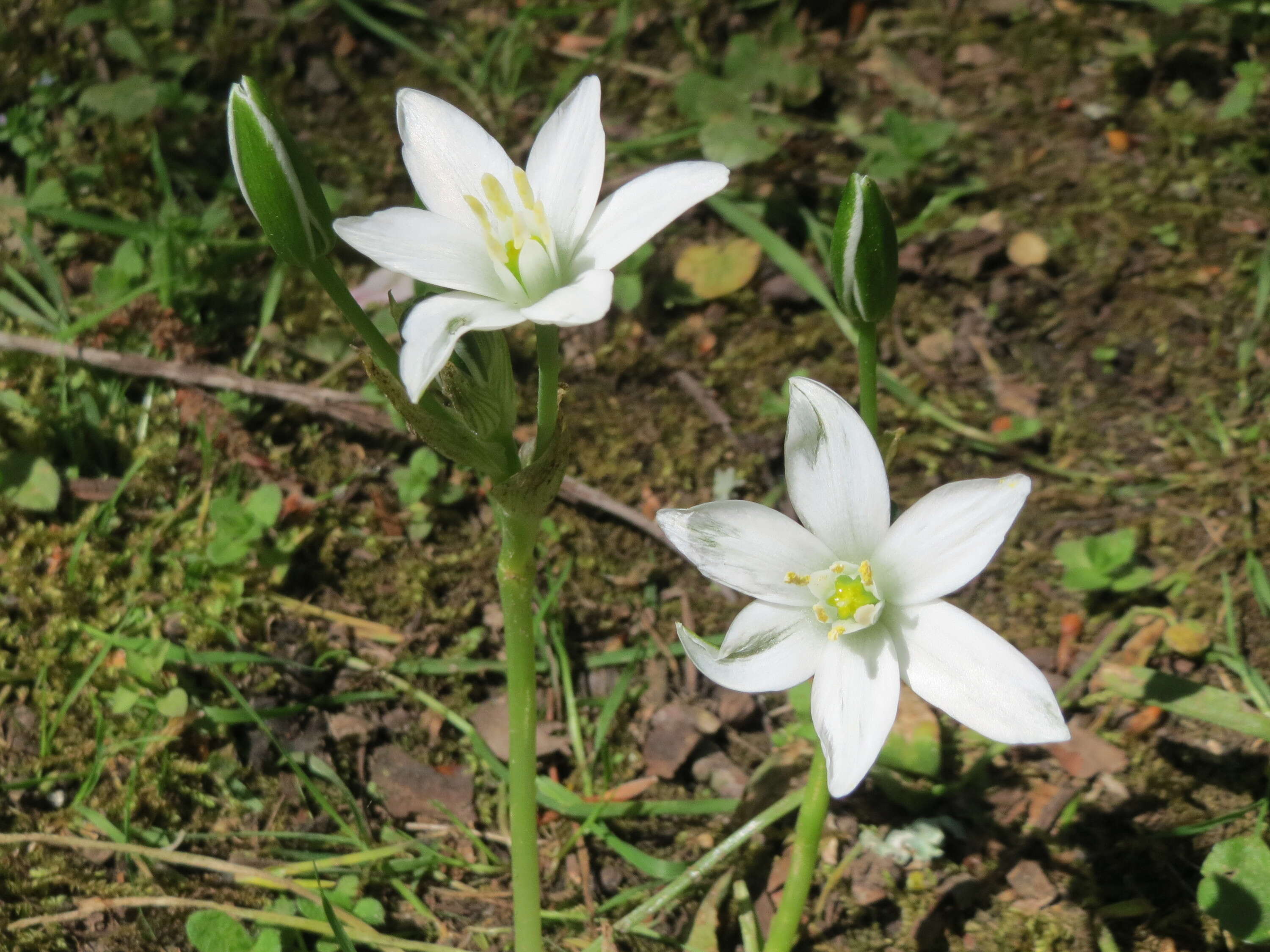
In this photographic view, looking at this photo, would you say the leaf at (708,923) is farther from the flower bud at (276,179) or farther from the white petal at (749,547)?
the flower bud at (276,179)

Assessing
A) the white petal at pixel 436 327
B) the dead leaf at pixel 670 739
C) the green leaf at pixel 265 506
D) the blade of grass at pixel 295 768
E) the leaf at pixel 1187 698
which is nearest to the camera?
the white petal at pixel 436 327

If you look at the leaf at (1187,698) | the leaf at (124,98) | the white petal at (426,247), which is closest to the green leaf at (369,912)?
the white petal at (426,247)

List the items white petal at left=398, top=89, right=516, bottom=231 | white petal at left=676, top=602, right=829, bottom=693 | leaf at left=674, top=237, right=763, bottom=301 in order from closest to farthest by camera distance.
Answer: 1. white petal at left=676, top=602, right=829, bottom=693
2. white petal at left=398, top=89, right=516, bottom=231
3. leaf at left=674, top=237, right=763, bottom=301

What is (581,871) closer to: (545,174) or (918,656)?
(918,656)

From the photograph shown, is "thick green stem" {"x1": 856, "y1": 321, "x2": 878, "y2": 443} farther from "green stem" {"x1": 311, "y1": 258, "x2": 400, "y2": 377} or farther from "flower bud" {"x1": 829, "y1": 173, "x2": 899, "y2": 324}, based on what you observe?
"green stem" {"x1": 311, "y1": 258, "x2": 400, "y2": 377}

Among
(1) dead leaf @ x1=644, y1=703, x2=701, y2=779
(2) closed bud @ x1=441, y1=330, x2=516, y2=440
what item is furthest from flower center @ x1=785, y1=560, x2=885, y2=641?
(1) dead leaf @ x1=644, y1=703, x2=701, y2=779

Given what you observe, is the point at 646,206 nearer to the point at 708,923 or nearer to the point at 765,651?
the point at 765,651
